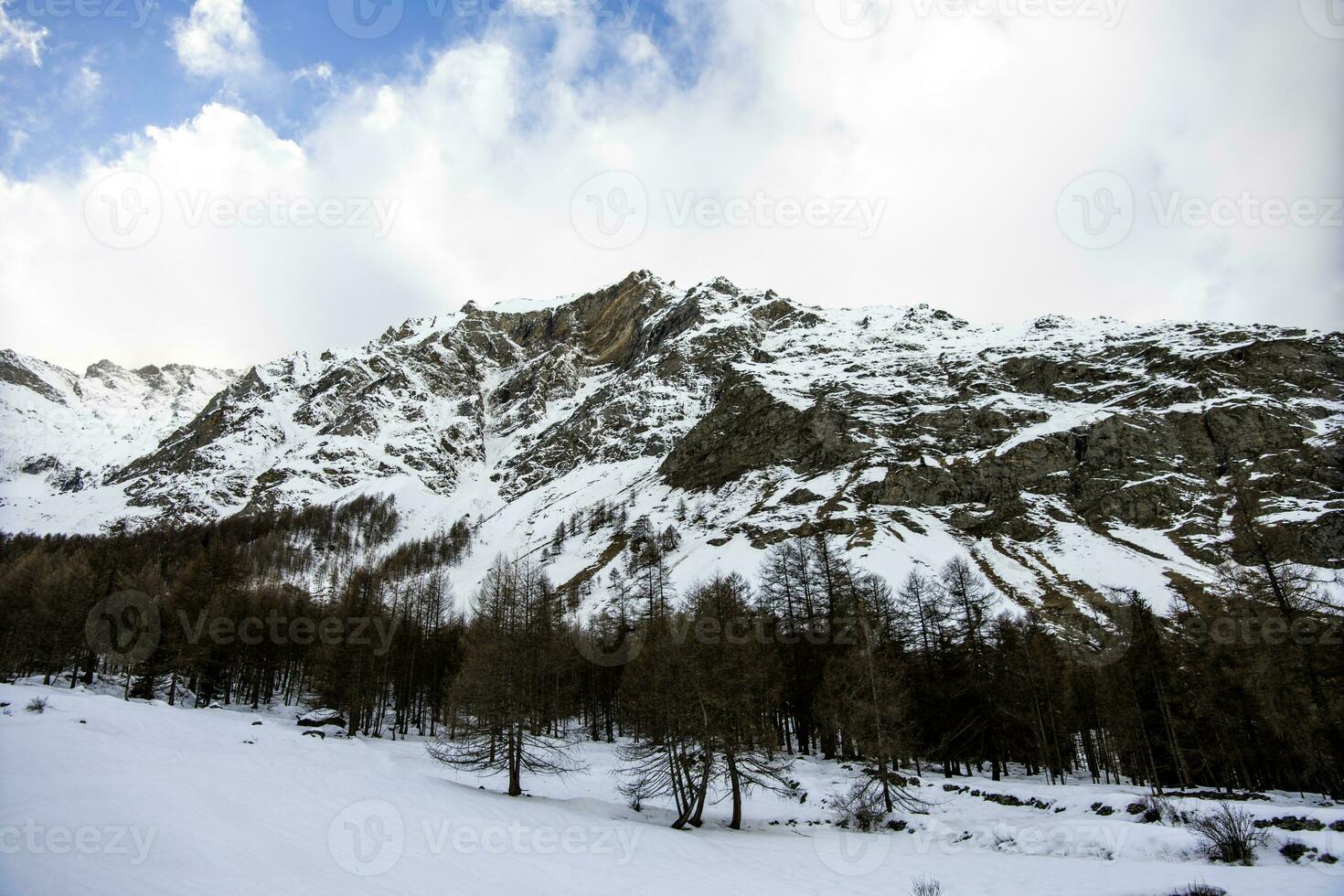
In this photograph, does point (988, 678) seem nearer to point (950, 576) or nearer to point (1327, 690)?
point (950, 576)

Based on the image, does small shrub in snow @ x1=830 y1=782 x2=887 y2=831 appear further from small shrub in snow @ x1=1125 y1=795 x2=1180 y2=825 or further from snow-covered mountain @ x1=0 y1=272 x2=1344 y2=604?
snow-covered mountain @ x1=0 y1=272 x2=1344 y2=604

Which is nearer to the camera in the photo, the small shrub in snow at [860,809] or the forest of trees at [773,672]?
the small shrub in snow at [860,809]

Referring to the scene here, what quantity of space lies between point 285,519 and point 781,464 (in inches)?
5196

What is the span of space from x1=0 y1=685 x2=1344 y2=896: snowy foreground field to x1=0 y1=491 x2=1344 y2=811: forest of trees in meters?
3.15

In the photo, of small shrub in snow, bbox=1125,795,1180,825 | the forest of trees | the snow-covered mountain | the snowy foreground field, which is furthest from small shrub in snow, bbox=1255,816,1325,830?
the snow-covered mountain

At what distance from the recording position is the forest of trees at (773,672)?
2436 cm

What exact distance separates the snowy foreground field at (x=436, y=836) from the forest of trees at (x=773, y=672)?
3.15 m

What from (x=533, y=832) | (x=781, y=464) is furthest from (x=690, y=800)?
(x=781, y=464)

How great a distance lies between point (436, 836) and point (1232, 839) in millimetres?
20257

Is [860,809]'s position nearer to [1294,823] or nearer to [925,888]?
[925,888]

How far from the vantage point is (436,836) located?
16703 millimetres

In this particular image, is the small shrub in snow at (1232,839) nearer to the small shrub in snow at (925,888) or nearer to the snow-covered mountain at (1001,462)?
the small shrub in snow at (925,888)

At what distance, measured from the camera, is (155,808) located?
1274 centimetres

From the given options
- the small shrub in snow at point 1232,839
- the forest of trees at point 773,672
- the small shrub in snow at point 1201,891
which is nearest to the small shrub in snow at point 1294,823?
the small shrub in snow at point 1232,839
